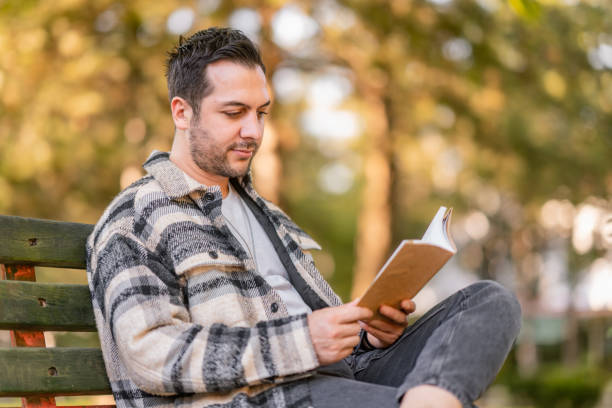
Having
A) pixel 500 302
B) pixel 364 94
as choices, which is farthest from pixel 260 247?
pixel 364 94

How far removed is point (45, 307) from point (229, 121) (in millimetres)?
880

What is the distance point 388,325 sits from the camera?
2.81 meters

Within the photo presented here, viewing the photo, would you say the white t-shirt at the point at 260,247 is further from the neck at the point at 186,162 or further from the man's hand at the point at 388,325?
the man's hand at the point at 388,325

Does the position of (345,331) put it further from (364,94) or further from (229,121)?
(364,94)

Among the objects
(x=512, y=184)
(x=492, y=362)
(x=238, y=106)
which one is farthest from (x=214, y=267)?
(x=512, y=184)

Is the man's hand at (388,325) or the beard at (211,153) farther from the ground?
the beard at (211,153)

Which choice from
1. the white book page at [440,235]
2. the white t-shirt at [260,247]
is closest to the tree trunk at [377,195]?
the white t-shirt at [260,247]

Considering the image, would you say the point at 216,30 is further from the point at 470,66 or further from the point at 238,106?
the point at 470,66

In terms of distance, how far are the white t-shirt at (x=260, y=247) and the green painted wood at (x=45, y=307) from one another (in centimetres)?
59

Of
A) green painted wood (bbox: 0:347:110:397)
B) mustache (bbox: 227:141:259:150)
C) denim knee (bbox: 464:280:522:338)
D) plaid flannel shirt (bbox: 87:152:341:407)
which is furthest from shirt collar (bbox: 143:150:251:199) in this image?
denim knee (bbox: 464:280:522:338)

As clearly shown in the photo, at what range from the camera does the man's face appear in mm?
2809

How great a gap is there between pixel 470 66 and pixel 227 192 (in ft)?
18.9

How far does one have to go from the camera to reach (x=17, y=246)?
8.75 feet

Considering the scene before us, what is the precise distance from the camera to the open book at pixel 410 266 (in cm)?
234
